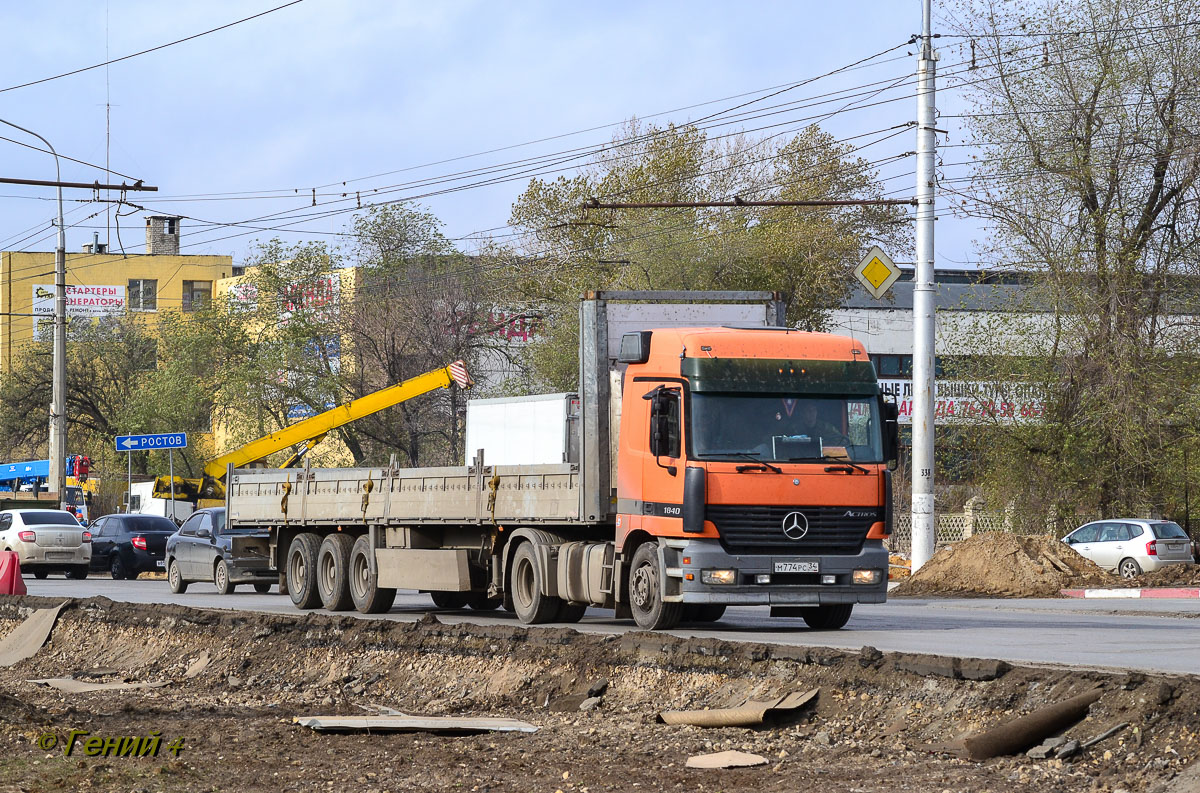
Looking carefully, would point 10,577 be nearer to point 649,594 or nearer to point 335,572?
point 335,572

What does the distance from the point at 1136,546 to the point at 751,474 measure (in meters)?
20.0

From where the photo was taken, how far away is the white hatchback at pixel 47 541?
3644cm

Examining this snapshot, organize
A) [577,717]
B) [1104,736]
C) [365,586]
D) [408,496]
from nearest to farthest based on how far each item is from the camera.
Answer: [1104,736], [577,717], [408,496], [365,586]

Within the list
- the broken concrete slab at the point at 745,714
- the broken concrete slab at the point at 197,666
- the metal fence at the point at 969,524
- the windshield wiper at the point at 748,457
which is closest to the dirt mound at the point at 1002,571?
the metal fence at the point at 969,524

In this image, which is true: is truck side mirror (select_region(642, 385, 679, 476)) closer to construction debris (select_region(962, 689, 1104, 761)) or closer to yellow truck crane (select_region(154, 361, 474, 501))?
construction debris (select_region(962, 689, 1104, 761))

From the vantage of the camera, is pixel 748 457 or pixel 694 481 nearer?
pixel 694 481

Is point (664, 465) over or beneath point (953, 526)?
over

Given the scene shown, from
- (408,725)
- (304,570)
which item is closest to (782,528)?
(408,725)

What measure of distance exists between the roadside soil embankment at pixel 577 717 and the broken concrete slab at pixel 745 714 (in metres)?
0.08

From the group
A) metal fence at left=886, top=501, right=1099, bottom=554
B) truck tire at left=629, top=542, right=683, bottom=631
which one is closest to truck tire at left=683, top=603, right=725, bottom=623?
truck tire at left=629, top=542, right=683, bottom=631

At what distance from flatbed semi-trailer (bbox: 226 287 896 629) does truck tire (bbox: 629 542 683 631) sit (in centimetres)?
2

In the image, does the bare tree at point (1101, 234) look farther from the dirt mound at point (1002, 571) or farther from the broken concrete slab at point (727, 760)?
the broken concrete slab at point (727, 760)

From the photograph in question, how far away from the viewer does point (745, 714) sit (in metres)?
10.8

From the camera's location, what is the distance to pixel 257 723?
37.4 feet
